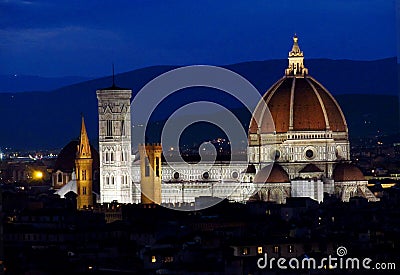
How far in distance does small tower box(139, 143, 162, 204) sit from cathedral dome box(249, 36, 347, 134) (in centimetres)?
654

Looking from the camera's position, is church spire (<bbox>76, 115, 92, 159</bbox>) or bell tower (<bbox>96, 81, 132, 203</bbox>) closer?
church spire (<bbox>76, 115, 92, 159</bbox>)

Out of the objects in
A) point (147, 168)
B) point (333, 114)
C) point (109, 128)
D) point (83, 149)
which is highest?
point (333, 114)

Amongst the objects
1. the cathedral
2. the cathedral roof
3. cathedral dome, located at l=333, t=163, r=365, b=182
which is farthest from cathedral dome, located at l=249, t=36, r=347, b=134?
cathedral dome, located at l=333, t=163, r=365, b=182

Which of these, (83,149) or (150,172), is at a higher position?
(83,149)

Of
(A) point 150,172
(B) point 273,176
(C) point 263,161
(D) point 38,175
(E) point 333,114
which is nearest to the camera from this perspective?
(B) point 273,176

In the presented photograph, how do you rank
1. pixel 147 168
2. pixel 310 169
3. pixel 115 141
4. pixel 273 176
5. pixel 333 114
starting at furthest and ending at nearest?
pixel 333 114 < pixel 310 169 < pixel 115 141 < pixel 147 168 < pixel 273 176

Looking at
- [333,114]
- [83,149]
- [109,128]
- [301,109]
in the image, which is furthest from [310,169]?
[83,149]

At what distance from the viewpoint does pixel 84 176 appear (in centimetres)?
11156

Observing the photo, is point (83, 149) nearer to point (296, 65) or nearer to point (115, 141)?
point (115, 141)

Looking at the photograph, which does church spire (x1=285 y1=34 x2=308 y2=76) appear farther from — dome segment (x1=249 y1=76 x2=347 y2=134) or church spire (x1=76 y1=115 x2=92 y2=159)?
church spire (x1=76 y1=115 x2=92 y2=159)

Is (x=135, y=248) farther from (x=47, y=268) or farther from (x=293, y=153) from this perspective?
(x=293, y=153)

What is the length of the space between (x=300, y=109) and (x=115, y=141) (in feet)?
32.0

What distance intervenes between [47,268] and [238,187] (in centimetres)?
5550

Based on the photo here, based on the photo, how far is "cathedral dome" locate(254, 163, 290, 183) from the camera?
114 m
